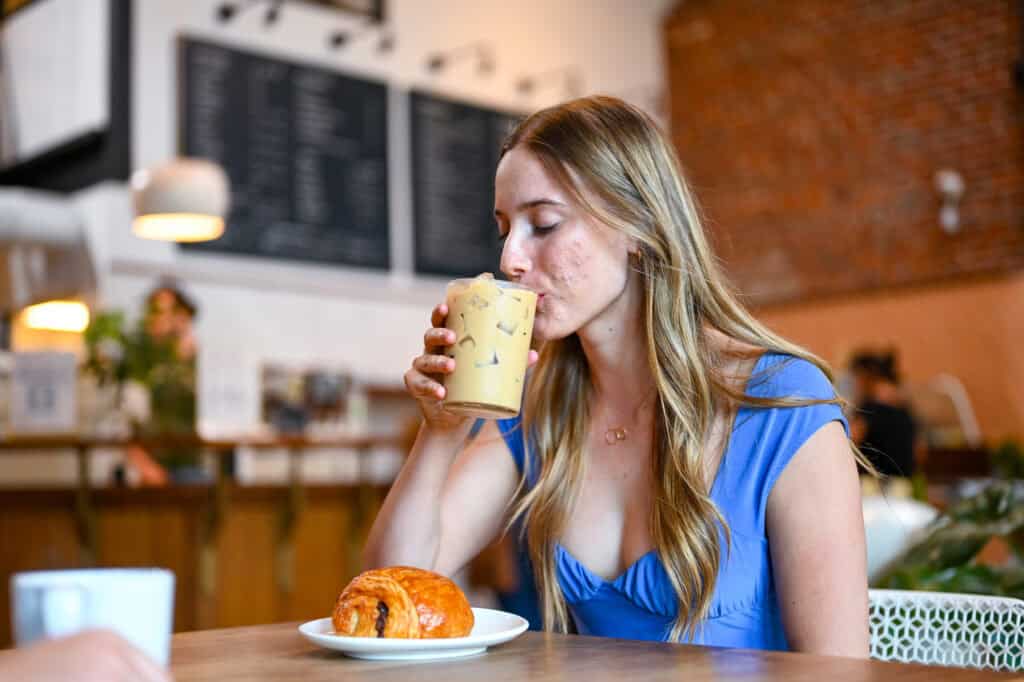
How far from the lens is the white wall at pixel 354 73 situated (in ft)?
18.6

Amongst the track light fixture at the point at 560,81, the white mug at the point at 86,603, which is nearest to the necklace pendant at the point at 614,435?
the white mug at the point at 86,603

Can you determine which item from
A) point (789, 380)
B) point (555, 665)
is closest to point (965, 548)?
point (789, 380)

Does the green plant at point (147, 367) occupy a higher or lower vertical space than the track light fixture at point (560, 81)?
lower

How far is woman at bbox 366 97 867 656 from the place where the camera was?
145 cm

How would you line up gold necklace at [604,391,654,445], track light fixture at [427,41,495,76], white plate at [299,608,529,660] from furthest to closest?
track light fixture at [427,41,495,76], gold necklace at [604,391,654,445], white plate at [299,608,529,660]

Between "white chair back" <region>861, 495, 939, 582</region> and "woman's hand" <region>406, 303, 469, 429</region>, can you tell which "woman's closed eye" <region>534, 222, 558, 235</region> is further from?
"white chair back" <region>861, 495, 939, 582</region>

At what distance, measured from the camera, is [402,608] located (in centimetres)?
113

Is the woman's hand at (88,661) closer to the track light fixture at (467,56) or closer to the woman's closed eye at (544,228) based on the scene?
the woman's closed eye at (544,228)

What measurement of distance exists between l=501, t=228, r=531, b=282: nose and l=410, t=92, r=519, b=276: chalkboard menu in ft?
17.1

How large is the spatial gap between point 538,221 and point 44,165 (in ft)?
17.0

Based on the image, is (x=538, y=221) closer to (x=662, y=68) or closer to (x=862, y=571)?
(x=862, y=571)

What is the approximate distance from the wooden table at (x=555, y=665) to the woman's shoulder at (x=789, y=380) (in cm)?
48

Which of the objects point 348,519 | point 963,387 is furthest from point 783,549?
point 963,387

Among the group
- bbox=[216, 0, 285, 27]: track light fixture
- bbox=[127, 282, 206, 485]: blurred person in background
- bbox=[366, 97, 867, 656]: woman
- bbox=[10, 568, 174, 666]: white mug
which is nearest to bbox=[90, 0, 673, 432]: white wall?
bbox=[216, 0, 285, 27]: track light fixture
